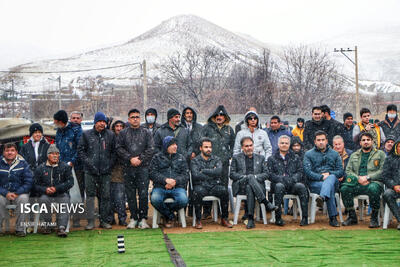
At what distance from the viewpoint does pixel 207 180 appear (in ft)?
27.6

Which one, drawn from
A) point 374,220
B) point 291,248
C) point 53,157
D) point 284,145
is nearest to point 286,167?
point 284,145

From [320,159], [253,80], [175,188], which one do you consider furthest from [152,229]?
[253,80]

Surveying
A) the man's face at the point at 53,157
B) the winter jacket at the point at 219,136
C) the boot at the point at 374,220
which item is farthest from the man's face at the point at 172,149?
the boot at the point at 374,220

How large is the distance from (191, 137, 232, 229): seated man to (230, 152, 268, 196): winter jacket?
197mm

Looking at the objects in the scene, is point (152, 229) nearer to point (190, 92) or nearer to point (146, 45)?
point (190, 92)

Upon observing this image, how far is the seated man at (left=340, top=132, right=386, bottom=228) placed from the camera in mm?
8203

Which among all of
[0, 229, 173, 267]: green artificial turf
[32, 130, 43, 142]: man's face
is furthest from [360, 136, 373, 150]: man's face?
[32, 130, 43, 142]: man's face

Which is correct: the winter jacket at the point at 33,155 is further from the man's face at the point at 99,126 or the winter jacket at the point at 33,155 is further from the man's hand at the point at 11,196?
the man's face at the point at 99,126

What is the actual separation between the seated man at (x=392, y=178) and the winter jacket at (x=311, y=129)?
66.8 inches

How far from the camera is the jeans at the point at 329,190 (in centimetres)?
826

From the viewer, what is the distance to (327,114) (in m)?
9.78

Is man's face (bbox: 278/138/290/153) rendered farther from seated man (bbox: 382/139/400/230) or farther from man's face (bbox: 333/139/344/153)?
seated man (bbox: 382/139/400/230)

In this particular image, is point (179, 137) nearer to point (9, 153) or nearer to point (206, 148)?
point (206, 148)

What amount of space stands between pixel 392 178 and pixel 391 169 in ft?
0.45
